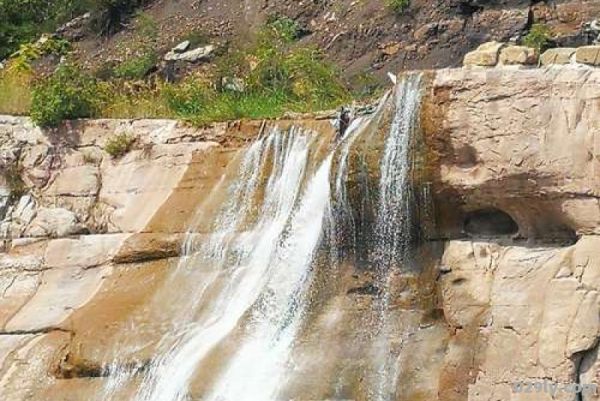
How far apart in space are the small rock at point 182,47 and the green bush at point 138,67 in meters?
0.32

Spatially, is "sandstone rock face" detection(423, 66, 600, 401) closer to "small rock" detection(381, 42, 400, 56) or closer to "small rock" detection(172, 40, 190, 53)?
"small rock" detection(381, 42, 400, 56)

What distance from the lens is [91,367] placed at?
1006 cm

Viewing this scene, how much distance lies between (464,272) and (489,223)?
0.55 m

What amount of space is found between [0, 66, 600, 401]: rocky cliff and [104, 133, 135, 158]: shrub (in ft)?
3.52

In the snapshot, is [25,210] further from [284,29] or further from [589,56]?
[589,56]

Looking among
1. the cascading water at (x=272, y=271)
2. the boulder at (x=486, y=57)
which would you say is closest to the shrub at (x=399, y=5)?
the cascading water at (x=272, y=271)

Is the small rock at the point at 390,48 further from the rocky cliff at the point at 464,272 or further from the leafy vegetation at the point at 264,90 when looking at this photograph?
the rocky cliff at the point at 464,272

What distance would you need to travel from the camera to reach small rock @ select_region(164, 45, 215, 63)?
55.2ft

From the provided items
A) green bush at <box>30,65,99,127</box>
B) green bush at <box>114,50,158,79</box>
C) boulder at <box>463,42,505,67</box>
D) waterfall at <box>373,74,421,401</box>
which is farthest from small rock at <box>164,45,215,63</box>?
boulder at <box>463,42,505,67</box>

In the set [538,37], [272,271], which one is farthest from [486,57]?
[538,37]

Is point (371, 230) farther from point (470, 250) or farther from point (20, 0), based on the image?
point (20, 0)

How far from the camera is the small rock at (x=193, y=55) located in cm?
1681

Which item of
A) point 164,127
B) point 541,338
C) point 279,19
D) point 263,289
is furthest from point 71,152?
point 541,338

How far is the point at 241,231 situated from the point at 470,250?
8.80ft
